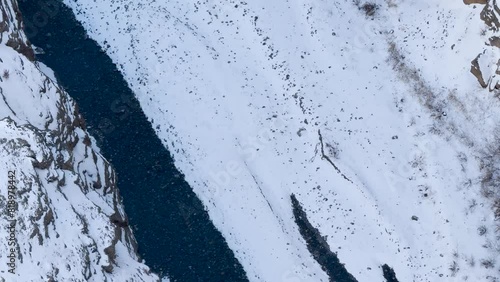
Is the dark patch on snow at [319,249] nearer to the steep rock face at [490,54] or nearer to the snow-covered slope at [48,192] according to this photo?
the snow-covered slope at [48,192]

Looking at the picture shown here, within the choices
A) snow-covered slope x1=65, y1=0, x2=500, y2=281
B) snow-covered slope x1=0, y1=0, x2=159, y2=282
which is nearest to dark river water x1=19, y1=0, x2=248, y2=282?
snow-covered slope x1=65, y1=0, x2=500, y2=281

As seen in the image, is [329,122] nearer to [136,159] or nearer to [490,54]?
[490,54]

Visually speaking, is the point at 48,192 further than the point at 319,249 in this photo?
No

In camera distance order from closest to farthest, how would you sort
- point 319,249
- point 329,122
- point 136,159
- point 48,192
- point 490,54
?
point 48,192 → point 490,54 → point 319,249 → point 329,122 → point 136,159

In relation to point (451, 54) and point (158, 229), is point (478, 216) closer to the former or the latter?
point (451, 54)

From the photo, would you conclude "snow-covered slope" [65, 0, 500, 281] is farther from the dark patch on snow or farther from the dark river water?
the dark river water

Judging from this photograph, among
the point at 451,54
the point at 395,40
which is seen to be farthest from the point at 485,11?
the point at 395,40

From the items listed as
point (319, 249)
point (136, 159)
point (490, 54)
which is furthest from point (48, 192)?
point (490, 54)
